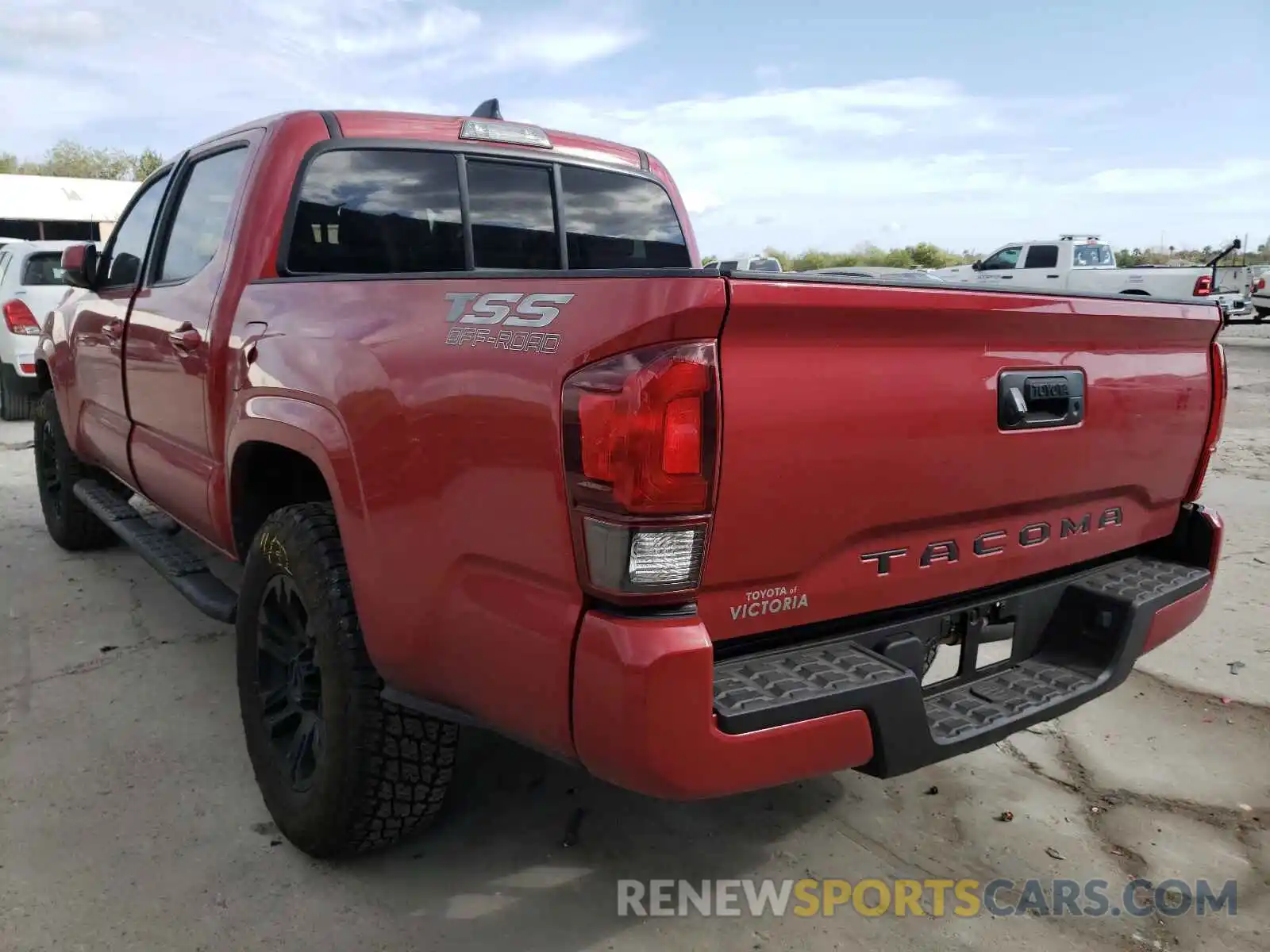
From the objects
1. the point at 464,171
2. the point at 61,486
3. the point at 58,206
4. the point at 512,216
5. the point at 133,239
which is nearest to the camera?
the point at 464,171

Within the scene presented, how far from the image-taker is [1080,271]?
20.2 metres

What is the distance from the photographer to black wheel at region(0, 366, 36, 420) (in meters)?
10.2

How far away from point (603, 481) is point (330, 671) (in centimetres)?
108

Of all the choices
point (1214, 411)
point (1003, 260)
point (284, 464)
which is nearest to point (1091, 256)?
point (1003, 260)

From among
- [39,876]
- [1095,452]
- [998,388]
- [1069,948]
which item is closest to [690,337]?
[998,388]

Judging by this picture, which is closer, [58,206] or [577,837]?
[577,837]

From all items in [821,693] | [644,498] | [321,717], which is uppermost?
[644,498]

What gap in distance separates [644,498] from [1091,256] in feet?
71.6

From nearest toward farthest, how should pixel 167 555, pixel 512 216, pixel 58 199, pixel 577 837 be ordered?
pixel 577 837 → pixel 512 216 → pixel 167 555 → pixel 58 199

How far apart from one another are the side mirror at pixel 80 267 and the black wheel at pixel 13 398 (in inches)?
257

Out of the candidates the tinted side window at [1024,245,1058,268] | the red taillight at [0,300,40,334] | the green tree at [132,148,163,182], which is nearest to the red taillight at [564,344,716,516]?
the red taillight at [0,300,40,334]

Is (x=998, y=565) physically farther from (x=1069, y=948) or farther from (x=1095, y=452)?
(x=1069, y=948)

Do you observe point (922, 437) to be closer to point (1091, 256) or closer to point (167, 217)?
point (167, 217)

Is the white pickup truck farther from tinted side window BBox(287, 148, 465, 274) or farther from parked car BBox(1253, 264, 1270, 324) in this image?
tinted side window BBox(287, 148, 465, 274)
